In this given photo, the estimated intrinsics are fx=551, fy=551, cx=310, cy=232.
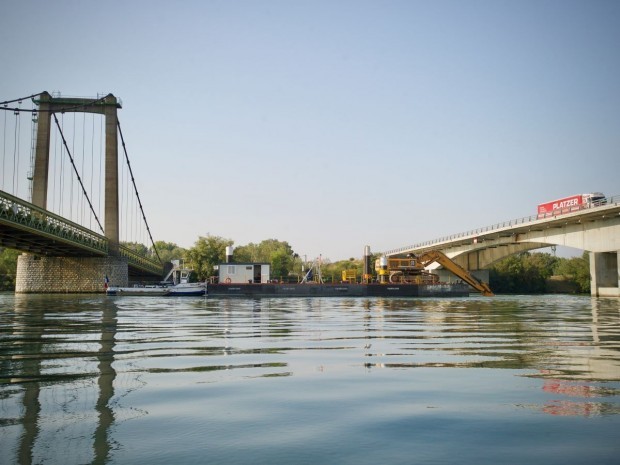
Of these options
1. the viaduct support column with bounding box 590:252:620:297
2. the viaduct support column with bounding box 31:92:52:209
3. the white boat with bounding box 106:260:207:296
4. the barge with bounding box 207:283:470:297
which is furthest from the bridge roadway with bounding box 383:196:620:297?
the viaduct support column with bounding box 31:92:52:209

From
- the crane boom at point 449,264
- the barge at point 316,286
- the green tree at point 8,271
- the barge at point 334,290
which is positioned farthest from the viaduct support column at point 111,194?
the green tree at point 8,271

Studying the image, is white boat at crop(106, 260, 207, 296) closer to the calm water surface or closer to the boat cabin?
the boat cabin

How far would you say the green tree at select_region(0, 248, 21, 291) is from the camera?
117m

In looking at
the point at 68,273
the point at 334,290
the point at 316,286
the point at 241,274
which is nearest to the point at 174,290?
the point at 241,274

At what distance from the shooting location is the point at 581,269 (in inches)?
4532

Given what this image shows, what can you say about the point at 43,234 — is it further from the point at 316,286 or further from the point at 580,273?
the point at 580,273

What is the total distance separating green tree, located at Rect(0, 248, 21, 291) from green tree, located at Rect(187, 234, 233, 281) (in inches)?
1479

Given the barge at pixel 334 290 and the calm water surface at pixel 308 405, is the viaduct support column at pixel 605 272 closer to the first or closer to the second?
the barge at pixel 334 290

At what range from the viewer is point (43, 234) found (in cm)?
6103

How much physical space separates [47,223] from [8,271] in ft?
215

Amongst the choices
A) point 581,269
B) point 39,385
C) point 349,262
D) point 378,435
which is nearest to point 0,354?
point 39,385

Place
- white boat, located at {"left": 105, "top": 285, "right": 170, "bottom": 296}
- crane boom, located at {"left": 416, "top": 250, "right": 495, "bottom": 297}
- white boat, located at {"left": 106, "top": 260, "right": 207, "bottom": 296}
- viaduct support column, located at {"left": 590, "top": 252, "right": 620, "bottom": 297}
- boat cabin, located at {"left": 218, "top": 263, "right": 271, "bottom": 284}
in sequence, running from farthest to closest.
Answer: crane boom, located at {"left": 416, "top": 250, "right": 495, "bottom": 297} < white boat, located at {"left": 105, "top": 285, "right": 170, "bottom": 296} < boat cabin, located at {"left": 218, "top": 263, "right": 271, "bottom": 284} < white boat, located at {"left": 106, "top": 260, "right": 207, "bottom": 296} < viaduct support column, located at {"left": 590, "top": 252, "right": 620, "bottom": 297}

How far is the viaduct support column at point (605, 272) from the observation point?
65562 mm

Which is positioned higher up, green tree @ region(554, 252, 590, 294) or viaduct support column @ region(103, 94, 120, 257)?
viaduct support column @ region(103, 94, 120, 257)
